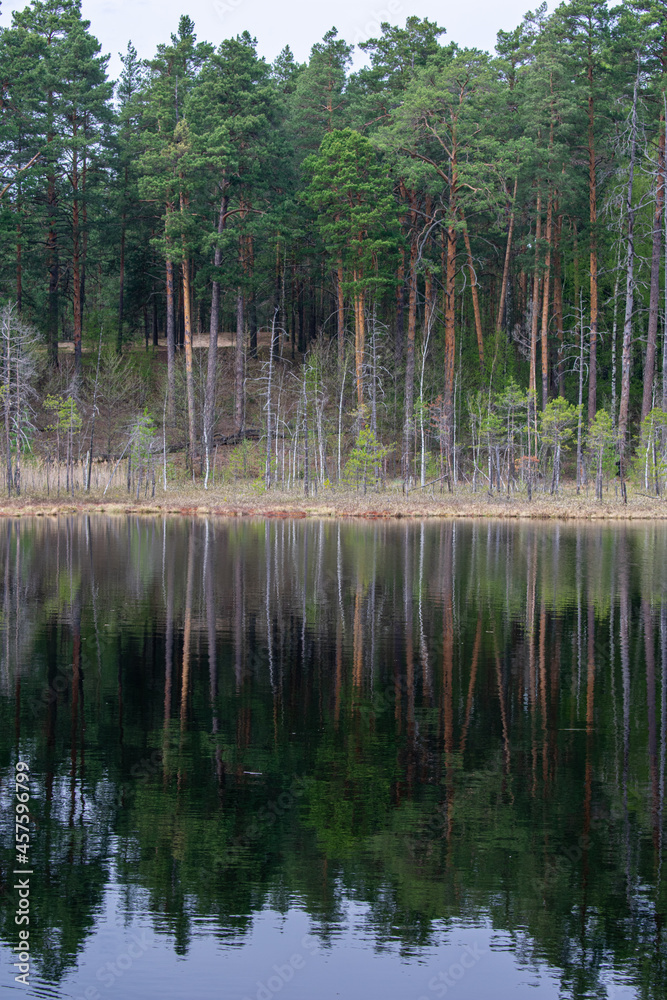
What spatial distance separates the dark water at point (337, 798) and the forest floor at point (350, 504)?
20726 millimetres

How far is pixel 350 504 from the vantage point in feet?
129

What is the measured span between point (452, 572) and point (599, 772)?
41.7ft

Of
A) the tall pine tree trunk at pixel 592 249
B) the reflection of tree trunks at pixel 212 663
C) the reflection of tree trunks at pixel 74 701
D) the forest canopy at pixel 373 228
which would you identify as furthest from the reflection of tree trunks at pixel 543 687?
the tall pine tree trunk at pixel 592 249

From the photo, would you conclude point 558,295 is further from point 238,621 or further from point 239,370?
point 238,621

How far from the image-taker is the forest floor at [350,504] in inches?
1460

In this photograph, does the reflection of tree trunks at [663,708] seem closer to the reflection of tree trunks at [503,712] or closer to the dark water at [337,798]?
the dark water at [337,798]

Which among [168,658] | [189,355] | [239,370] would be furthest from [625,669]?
[239,370]

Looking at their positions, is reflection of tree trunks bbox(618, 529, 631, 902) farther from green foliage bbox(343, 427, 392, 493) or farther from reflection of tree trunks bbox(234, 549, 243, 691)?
green foliage bbox(343, 427, 392, 493)

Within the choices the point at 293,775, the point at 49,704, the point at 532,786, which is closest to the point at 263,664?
the point at 49,704

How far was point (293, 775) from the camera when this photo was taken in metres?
8.29

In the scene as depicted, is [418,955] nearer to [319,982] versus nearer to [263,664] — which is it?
[319,982]

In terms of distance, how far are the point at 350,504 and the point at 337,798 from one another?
31.5 metres

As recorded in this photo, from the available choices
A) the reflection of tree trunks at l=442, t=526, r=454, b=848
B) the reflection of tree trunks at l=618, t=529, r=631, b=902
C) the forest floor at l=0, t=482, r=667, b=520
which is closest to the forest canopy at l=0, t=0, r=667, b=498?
the forest floor at l=0, t=482, r=667, b=520

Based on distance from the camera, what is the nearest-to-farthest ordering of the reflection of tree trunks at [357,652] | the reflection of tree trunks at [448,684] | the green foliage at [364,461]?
the reflection of tree trunks at [448,684] < the reflection of tree trunks at [357,652] < the green foliage at [364,461]
